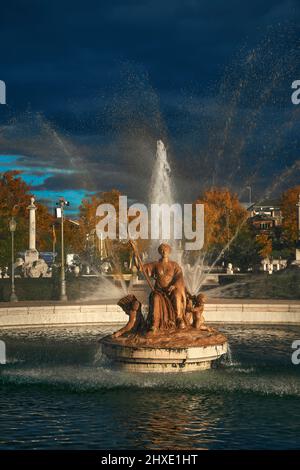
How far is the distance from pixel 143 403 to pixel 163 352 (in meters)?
2.83

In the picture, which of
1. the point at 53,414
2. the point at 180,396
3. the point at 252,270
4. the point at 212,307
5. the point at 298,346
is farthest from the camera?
the point at 252,270

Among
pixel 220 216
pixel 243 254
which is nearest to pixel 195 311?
pixel 243 254

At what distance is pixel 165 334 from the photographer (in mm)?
18281

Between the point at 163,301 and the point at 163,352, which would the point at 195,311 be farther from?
the point at 163,352

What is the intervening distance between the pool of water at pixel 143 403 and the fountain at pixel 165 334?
1.20 feet

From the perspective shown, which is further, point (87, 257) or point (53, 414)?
point (87, 257)

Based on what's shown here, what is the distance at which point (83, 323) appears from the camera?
99.5 ft

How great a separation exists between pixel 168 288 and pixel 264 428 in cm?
587

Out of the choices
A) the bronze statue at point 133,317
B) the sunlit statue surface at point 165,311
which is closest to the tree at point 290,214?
the sunlit statue surface at point 165,311

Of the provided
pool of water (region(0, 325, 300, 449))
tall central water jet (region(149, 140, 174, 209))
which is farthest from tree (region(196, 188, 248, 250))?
pool of water (region(0, 325, 300, 449))

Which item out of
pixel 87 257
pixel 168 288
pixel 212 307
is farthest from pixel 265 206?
pixel 168 288

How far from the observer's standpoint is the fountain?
18.1 m

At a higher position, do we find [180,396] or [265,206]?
[265,206]

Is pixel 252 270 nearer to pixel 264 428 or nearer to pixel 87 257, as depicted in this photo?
pixel 87 257
